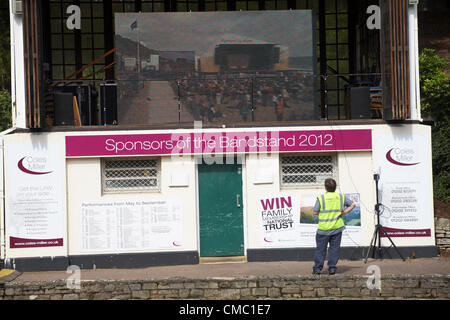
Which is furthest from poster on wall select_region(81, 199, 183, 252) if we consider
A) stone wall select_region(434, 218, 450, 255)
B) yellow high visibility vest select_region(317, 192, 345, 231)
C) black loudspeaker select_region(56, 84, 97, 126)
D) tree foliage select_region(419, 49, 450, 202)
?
tree foliage select_region(419, 49, 450, 202)

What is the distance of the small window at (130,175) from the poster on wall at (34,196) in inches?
37.8

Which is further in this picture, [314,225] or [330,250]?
[314,225]

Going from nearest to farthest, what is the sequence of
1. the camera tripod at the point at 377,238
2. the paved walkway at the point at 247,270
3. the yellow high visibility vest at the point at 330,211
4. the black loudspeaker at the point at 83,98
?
the yellow high visibility vest at the point at 330,211
the paved walkway at the point at 247,270
the camera tripod at the point at 377,238
the black loudspeaker at the point at 83,98

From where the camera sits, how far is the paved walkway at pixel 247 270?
14.4 metres

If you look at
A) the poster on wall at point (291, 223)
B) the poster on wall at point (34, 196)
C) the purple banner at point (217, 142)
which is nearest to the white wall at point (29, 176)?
the poster on wall at point (34, 196)

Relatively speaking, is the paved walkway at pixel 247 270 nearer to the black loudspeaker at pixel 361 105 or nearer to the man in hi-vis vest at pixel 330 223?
the man in hi-vis vest at pixel 330 223

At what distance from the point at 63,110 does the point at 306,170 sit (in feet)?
17.3

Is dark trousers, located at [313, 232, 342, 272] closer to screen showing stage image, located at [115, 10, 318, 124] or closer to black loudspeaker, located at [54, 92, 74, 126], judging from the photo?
screen showing stage image, located at [115, 10, 318, 124]

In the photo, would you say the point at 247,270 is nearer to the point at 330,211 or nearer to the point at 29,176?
the point at 330,211

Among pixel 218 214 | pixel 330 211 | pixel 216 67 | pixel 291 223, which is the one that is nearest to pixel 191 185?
pixel 218 214

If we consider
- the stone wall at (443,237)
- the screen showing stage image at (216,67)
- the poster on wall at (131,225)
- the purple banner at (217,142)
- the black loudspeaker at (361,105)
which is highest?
the screen showing stage image at (216,67)

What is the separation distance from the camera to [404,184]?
16234mm

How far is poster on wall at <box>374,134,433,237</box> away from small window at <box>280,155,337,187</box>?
3.39 ft

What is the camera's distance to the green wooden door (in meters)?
16.2
